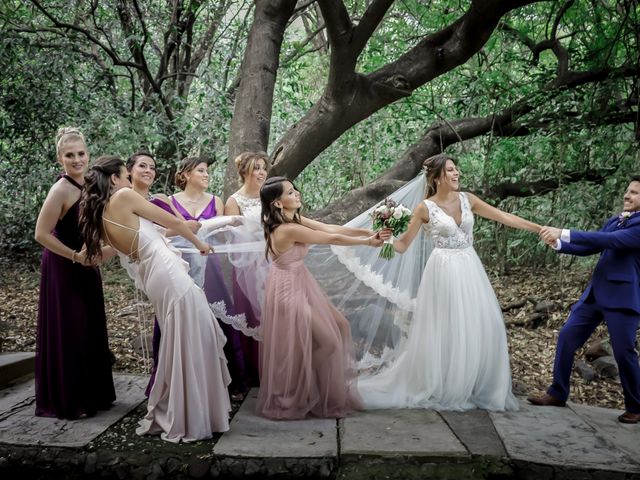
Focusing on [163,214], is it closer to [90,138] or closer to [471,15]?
[471,15]

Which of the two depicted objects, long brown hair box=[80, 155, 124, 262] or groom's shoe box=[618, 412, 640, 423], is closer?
long brown hair box=[80, 155, 124, 262]

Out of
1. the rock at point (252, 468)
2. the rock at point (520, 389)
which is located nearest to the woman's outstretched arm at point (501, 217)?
the rock at point (520, 389)

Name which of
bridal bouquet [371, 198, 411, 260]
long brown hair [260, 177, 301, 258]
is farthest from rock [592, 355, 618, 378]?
long brown hair [260, 177, 301, 258]

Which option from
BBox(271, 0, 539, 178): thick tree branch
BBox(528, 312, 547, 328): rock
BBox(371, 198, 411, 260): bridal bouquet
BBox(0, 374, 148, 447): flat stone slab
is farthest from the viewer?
BBox(528, 312, 547, 328): rock

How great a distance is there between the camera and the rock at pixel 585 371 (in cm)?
604

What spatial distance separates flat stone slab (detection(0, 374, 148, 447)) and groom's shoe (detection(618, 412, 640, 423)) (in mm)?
3433

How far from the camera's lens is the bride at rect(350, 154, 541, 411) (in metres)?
4.46

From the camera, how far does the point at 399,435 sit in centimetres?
388

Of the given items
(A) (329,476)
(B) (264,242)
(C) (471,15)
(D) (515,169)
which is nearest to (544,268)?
(D) (515,169)

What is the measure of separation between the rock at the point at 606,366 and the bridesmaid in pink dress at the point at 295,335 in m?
3.06

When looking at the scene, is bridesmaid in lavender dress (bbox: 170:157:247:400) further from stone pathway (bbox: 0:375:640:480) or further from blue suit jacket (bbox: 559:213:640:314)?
blue suit jacket (bbox: 559:213:640:314)

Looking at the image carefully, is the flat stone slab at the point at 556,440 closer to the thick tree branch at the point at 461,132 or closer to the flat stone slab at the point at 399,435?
the flat stone slab at the point at 399,435

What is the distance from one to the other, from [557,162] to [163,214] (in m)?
5.51

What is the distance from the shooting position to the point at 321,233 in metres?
4.22
